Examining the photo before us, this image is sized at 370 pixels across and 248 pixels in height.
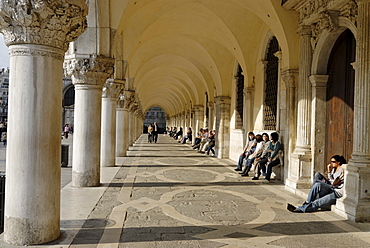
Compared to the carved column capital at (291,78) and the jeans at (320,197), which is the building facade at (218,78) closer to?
the carved column capital at (291,78)

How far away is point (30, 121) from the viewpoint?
3936 millimetres

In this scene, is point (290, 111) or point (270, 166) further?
point (270, 166)

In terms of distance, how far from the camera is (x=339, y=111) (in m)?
7.21

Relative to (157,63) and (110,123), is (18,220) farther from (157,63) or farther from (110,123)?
(157,63)

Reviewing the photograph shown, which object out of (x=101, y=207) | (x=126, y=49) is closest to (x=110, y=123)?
(x=126, y=49)

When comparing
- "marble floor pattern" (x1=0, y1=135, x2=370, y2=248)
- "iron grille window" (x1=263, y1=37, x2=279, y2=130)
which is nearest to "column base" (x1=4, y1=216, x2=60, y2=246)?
"marble floor pattern" (x1=0, y1=135, x2=370, y2=248)

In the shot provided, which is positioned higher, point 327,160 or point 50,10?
point 50,10

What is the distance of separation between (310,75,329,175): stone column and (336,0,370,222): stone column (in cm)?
175

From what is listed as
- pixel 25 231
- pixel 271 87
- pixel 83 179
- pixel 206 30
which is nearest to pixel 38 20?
pixel 25 231

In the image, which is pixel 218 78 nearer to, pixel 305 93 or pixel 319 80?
pixel 305 93

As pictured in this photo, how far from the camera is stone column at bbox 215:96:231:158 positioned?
1546 centimetres

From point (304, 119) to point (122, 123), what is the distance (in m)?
9.17

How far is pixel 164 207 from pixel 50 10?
3.61m

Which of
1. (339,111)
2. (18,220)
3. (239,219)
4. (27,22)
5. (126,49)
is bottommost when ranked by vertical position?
(239,219)
